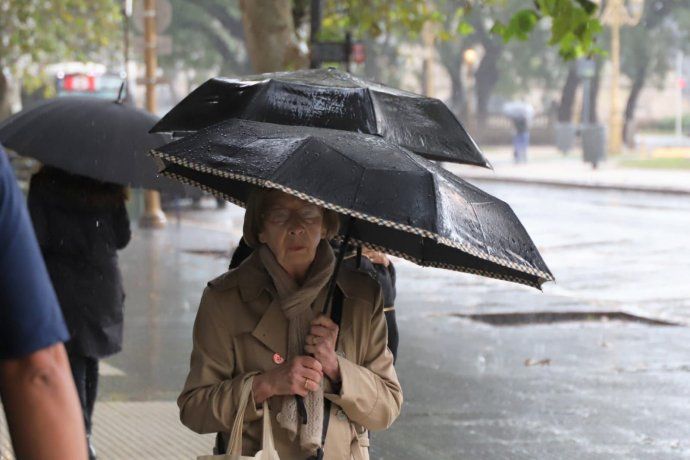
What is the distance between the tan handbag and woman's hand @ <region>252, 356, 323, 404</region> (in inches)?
1.1

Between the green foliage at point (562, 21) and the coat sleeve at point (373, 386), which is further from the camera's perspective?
the green foliage at point (562, 21)

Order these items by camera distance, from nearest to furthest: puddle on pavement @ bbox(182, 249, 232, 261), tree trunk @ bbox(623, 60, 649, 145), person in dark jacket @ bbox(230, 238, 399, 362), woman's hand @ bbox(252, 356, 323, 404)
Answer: woman's hand @ bbox(252, 356, 323, 404)
person in dark jacket @ bbox(230, 238, 399, 362)
puddle on pavement @ bbox(182, 249, 232, 261)
tree trunk @ bbox(623, 60, 649, 145)

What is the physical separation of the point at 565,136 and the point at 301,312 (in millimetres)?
41083

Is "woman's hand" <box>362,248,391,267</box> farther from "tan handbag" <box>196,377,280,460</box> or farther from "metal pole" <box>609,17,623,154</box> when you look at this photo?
"metal pole" <box>609,17,623,154</box>

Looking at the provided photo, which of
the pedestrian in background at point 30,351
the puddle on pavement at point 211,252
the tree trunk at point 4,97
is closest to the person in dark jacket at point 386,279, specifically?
the pedestrian in background at point 30,351

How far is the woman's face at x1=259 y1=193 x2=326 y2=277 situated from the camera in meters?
3.66

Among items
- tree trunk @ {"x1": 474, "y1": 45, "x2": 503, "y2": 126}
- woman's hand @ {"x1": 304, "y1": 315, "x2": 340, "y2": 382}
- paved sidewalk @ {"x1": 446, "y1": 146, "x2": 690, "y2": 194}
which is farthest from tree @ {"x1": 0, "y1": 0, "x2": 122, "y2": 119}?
tree trunk @ {"x1": 474, "y1": 45, "x2": 503, "y2": 126}

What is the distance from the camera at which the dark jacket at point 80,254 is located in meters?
6.06

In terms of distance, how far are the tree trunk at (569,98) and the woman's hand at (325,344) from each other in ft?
166

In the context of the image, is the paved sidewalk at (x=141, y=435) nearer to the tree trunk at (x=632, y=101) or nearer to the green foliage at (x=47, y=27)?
the green foliage at (x=47, y=27)

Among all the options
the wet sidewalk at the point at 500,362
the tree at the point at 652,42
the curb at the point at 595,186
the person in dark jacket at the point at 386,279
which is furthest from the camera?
the tree at the point at 652,42

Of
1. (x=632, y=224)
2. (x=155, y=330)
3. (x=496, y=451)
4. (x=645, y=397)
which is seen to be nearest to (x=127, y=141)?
(x=496, y=451)

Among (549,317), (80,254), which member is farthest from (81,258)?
(549,317)

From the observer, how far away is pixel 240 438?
3410 millimetres
